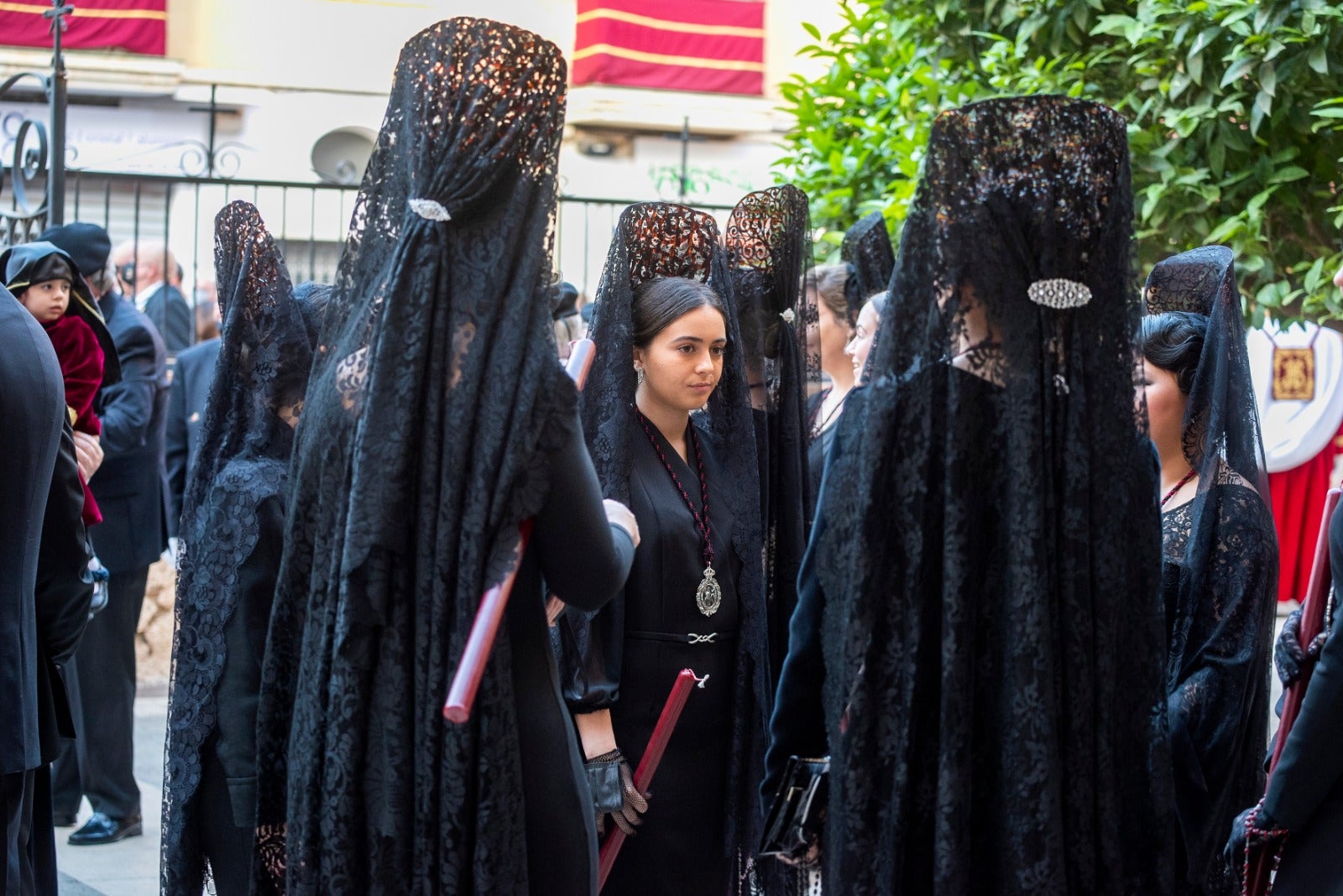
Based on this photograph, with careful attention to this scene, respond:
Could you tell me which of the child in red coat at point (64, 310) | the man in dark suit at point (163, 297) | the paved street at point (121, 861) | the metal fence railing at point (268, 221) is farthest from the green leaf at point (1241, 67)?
the metal fence railing at point (268, 221)

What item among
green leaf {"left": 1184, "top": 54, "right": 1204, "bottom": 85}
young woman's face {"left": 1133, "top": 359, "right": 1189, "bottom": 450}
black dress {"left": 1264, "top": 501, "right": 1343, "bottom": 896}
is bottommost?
Answer: black dress {"left": 1264, "top": 501, "right": 1343, "bottom": 896}

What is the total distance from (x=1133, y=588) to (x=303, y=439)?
1.41 meters

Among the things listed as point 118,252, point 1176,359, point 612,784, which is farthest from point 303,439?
point 118,252

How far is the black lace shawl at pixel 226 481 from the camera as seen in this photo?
3.16 m

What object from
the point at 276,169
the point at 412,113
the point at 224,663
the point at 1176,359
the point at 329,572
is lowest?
the point at 224,663

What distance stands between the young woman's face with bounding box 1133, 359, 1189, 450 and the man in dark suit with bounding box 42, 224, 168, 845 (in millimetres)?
3890

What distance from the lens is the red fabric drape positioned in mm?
7090

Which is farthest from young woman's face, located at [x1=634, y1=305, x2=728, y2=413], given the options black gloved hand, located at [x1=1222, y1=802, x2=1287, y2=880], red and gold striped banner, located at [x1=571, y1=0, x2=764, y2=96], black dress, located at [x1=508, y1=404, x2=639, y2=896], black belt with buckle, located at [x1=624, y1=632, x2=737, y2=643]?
red and gold striped banner, located at [x1=571, y1=0, x2=764, y2=96]

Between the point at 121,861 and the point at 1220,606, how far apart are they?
3991 mm

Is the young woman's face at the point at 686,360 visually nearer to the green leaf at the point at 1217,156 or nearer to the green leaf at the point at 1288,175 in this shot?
the green leaf at the point at 1217,156

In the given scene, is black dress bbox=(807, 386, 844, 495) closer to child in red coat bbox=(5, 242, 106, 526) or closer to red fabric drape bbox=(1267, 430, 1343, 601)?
child in red coat bbox=(5, 242, 106, 526)

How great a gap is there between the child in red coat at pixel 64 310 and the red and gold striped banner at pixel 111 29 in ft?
34.3

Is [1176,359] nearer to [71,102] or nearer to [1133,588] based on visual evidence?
[1133,588]

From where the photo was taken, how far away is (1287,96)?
4352mm
